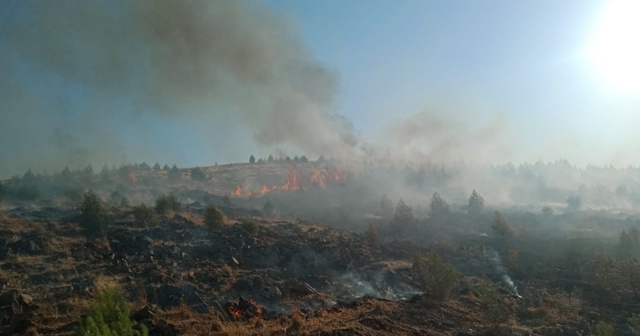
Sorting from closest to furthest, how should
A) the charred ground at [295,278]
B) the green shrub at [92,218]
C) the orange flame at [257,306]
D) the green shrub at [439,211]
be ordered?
1. the charred ground at [295,278]
2. the orange flame at [257,306]
3. the green shrub at [92,218]
4. the green shrub at [439,211]

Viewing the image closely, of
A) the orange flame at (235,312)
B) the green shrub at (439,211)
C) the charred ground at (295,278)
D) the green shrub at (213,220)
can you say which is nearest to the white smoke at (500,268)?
the charred ground at (295,278)

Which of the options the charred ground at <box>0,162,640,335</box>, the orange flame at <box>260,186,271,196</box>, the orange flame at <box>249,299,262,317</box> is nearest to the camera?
the charred ground at <box>0,162,640,335</box>

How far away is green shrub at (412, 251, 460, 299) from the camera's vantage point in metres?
23.0

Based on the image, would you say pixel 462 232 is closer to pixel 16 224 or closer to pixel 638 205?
pixel 16 224

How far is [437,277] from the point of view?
2320cm

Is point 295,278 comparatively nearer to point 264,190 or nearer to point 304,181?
→ point 264,190

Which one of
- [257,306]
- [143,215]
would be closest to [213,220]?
[143,215]

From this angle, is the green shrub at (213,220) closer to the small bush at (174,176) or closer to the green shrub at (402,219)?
the green shrub at (402,219)

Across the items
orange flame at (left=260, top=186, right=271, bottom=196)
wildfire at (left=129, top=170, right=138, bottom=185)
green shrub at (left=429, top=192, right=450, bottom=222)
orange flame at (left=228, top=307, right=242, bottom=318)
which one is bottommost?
orange flame at (left=228, top=307, right=242, bottom=318)

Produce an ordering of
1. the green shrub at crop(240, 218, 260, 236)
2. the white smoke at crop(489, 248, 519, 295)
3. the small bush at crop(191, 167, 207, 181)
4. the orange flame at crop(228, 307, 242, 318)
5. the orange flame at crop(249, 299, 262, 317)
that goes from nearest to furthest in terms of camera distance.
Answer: the orange flame at crop(228, 307, 242, 318) < the orange flame at crop(249, 299, 262, 317) < the white smoke at crop(489, 248, 519, 295) < the green shrub at crop(240, 218, 260, 236) < the small bush at crop(191, 167, 207, 181)

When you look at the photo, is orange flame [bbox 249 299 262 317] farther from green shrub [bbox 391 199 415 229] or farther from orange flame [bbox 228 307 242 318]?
green shrub [bbox 391 199 415 229]

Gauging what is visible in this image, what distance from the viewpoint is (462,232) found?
161ft

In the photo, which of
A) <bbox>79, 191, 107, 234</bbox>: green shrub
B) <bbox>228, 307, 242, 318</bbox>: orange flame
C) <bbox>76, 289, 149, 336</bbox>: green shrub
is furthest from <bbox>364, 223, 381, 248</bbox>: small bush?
<bbox>76, 289, 149, 336</bbox>: green shrub

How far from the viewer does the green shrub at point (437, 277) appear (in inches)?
906
